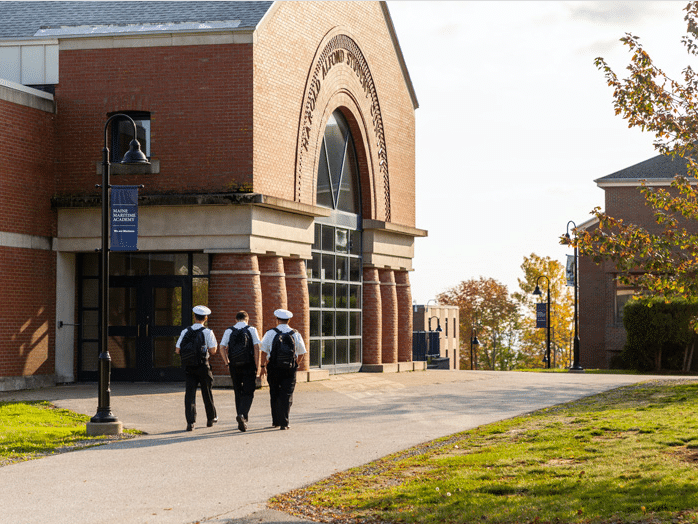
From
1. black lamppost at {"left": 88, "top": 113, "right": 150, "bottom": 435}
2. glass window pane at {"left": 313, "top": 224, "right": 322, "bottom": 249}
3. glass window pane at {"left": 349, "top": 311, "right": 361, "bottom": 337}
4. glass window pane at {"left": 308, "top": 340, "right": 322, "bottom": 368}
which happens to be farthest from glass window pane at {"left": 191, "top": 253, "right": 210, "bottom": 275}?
glass window pane at {"left": 349, "top": 311, "right": 361, "bottom": 337}

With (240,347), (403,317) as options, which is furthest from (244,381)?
(403,317)

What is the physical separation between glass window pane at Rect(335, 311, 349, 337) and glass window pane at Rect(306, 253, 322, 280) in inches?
76.0

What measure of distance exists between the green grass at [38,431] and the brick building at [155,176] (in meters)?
4.36

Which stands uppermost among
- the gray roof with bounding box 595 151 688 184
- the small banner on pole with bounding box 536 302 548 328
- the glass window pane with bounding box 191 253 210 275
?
the gray roof with bounding box 595 151 688 184

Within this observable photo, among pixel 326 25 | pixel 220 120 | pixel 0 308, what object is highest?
pixel 326 25

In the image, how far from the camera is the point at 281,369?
47.5 feet

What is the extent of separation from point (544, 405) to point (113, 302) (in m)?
10.6

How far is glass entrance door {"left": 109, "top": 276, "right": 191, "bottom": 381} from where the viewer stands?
72.9 feet

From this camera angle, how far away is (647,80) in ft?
44.3

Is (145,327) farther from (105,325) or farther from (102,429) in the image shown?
(102,429)

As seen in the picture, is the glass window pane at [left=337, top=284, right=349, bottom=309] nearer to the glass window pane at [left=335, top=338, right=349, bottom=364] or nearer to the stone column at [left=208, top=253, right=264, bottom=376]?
the glass window pane at [left=335, top=338, right=349, bottom=364]

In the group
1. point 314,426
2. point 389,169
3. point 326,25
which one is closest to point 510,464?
point 314,426

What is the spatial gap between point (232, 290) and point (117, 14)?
8.23 meters

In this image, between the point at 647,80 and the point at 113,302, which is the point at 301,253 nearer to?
the point at 113,302
